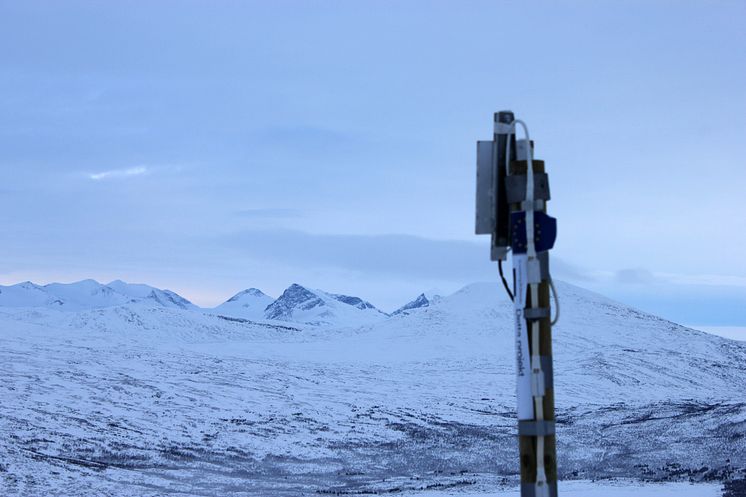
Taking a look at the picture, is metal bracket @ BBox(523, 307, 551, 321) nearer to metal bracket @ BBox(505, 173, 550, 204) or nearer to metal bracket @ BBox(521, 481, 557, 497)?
metal bracket @ BBox(505, 173, 550, 204)

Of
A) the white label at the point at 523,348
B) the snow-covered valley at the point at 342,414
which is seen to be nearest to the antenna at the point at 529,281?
the white label at the point at 523,348

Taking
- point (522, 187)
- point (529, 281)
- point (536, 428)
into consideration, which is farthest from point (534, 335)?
point (522, 187)

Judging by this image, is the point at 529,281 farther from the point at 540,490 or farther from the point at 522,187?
the point at 540,490

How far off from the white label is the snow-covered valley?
48.1 ft

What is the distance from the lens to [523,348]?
247 inches

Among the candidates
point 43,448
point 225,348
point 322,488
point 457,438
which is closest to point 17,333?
point 225,348

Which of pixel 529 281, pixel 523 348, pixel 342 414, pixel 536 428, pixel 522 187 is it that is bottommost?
pixel 342 414

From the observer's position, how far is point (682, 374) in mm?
61844

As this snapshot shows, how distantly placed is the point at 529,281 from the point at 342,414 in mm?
34193

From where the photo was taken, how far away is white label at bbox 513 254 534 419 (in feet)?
20.4

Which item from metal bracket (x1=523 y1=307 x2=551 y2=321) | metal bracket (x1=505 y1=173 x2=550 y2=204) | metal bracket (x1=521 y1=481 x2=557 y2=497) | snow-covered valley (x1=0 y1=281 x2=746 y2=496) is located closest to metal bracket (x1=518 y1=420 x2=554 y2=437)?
metal bracket (x1=521 y1=481 x2=557 y2=497)

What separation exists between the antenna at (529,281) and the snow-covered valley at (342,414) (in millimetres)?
14512

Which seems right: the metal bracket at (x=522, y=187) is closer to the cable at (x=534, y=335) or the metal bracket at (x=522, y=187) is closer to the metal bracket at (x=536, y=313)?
the cable at (x=534, y=335)

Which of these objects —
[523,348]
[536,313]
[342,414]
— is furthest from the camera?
[342,414]
